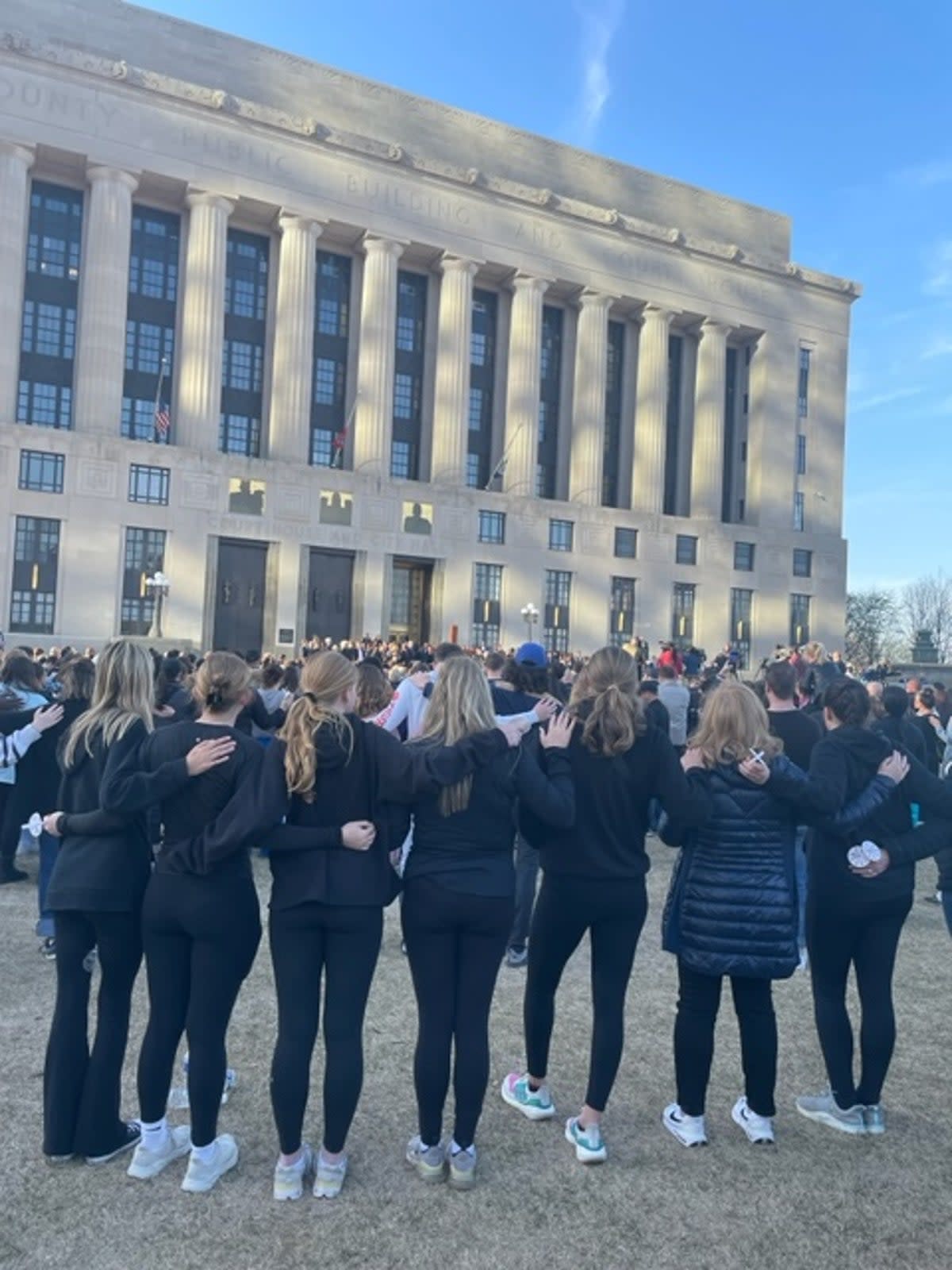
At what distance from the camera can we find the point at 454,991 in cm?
396

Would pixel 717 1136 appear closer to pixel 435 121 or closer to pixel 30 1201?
pixel 30 1201

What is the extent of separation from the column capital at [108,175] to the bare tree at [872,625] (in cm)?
6838

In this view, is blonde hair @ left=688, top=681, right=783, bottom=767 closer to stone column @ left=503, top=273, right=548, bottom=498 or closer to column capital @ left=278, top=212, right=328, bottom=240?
stone column @ left=503, top=273, right=548, bottom=498

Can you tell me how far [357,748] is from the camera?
3.82m

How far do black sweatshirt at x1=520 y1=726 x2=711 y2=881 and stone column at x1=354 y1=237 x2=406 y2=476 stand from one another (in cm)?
3592

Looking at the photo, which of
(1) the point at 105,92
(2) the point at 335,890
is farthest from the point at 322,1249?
(1) the point at 105,92

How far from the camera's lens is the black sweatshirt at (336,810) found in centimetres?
370

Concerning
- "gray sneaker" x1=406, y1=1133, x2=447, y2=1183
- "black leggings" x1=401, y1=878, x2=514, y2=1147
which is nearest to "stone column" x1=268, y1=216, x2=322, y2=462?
"black leggings" x1=401, y1=878, x2=514, y2=1147

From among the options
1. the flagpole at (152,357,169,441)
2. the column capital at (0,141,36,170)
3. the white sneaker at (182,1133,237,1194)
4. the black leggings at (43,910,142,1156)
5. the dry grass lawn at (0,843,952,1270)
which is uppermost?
the column capital at (0,141,36,170)

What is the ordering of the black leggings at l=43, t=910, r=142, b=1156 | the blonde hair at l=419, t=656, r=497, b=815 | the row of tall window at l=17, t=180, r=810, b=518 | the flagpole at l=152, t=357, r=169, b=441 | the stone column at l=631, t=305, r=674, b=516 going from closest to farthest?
the blonde hair at l=419, t=656, r=497, b=815, the black leggings at l=43, t=910, r=142, b=1156, the row of tall window at l=17, t=180, r=810, b=518, the flagpole at l=152, t=357, r=169, b=441, the stone column at l=631, t=305, r=674, b=516

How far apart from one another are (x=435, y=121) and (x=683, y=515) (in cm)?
2350

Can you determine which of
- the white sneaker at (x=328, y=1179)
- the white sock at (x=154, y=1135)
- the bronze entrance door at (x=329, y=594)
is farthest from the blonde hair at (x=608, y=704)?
the bronze entrance door at (x=329, y=594)

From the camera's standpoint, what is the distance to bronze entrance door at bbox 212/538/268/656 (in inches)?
1449

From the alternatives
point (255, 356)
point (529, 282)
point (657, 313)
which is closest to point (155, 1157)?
point (255, 356)
